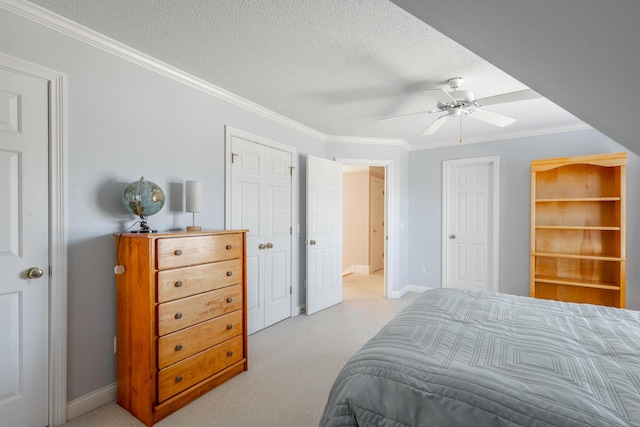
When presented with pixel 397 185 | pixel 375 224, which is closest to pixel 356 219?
pixel 375 224

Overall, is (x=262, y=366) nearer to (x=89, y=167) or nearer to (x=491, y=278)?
(x=89, y=167)

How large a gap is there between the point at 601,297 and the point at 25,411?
536 centimetres

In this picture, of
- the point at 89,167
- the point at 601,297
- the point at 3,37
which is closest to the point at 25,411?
the point at 89,167

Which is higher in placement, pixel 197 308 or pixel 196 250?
pixel 196 250

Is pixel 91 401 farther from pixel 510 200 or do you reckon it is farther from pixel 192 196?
pixel 510 200

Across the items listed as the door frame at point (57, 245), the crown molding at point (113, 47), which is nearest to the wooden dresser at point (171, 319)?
the door frame at point (57, 245)

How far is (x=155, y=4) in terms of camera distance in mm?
1655

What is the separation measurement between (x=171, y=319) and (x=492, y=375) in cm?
177

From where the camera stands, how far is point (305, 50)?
6.84ft

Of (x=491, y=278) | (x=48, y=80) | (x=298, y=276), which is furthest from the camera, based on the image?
(x=491, y=278)

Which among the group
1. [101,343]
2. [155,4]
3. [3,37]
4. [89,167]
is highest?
[155,4]

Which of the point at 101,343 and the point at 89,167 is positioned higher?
the point at 89,167

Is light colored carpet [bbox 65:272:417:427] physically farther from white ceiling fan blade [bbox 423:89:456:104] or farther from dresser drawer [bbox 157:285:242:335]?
white ceiling fan blade [bbox 423:89:456:104]

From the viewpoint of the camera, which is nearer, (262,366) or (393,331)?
(393,331)
